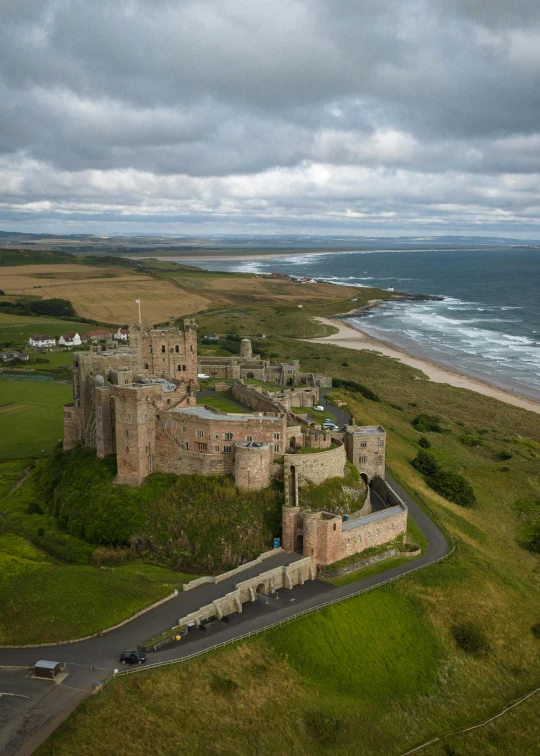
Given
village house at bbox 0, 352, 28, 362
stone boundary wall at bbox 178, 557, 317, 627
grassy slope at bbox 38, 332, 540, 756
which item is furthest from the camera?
village house at bbox 0, 352, 28, 362

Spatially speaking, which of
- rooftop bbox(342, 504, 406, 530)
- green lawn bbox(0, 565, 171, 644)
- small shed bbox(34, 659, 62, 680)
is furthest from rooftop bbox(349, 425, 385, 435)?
small shed bbox(34, 659, 62, 680)

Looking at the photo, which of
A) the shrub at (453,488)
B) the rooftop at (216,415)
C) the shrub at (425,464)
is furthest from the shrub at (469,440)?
the rooftop at (216,415)

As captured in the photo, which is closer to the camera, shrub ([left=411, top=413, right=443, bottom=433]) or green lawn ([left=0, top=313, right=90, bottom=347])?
shrub ([left=411, top=413, right=443, bottom=433])

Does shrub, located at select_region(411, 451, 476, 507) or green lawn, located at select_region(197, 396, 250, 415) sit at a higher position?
green lawn, located at select_region(197, 396, 250, 415)

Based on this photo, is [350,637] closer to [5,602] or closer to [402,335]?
[5,602]

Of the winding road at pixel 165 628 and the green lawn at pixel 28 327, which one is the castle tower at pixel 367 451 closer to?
the winding road at pixel 165 628

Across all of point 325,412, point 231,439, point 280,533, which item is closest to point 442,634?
point 280,533

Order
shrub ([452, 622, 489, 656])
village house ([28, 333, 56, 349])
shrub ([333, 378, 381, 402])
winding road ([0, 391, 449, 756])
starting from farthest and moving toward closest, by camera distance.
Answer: village house ([28, 333, 56, 349]), shrub ([333, 378, 381, 402]), shrub ([452, 622, 489, 656]), winding road ([0, 391, 449, 756])

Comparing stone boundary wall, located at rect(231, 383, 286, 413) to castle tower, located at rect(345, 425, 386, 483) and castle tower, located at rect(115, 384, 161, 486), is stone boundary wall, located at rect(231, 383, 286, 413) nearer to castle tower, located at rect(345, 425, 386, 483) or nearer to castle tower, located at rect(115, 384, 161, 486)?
castle tower, located at rect(345, 425, 386, 483)
